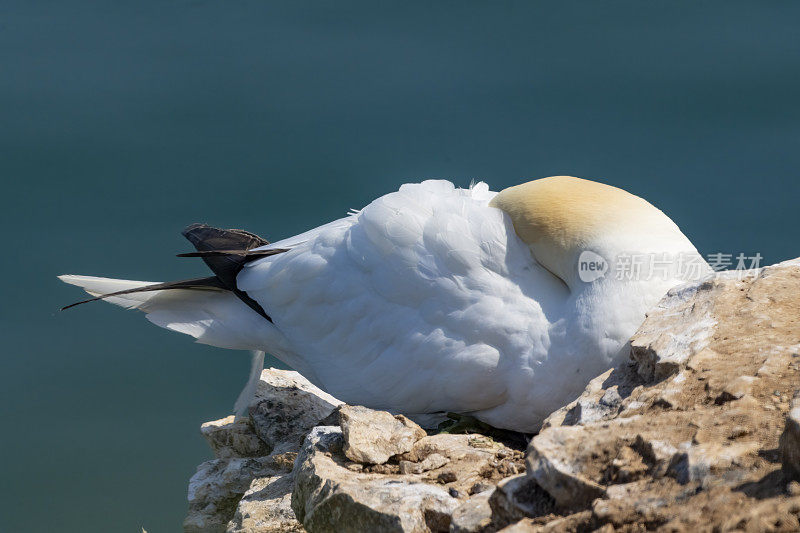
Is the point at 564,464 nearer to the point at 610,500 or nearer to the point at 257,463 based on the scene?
the point at 610,500

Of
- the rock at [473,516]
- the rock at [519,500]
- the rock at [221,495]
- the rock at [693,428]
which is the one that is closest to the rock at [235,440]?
the rock at [221,495]

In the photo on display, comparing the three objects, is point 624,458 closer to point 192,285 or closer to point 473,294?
point 473,294

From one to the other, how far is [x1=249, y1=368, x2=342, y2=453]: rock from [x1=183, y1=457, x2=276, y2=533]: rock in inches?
7.8

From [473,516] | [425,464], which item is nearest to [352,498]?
[425,464]

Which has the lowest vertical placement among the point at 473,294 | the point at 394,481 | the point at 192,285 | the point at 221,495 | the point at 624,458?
the point at 221,495

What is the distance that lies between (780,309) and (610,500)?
146cm

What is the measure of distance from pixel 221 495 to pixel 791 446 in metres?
3.30

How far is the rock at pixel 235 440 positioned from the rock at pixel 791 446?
344 cm

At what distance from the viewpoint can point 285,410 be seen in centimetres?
546

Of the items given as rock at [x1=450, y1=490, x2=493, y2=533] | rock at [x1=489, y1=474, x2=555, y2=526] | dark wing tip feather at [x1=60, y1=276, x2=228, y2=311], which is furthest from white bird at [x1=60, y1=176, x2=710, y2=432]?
rock at [x1=489, y1=474, x2=555, y2=526]

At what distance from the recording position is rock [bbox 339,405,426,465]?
12.5ft

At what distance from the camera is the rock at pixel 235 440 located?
540cm

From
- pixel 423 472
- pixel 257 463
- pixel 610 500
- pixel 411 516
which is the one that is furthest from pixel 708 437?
pixel 257 463

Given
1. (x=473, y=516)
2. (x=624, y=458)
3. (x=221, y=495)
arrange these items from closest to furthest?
(x=624, y=458) < (x=473, y=516) < (x=221, y=495)
